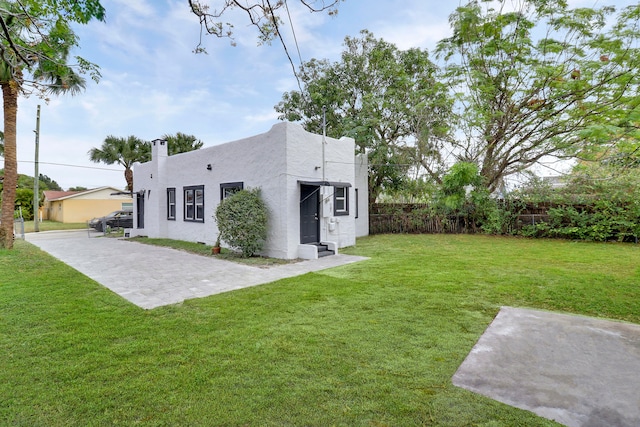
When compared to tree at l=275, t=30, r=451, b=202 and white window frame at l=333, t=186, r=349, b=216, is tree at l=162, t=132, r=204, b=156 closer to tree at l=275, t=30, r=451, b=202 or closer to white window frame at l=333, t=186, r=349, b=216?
tree at l=275, t=30, r=451, b=202

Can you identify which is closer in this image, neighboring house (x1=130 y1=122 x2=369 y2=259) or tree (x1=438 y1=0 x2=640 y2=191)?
neighboring house (x1=130 y1=122 x2=369 y2=259)

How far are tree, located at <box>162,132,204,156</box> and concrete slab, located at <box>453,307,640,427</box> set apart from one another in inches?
853

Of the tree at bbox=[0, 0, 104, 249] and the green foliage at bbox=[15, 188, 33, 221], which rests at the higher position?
the tree at bbox=[0, 0, 104, 249]

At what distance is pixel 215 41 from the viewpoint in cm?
376

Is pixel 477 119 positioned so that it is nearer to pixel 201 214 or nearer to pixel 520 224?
pixel 520 224

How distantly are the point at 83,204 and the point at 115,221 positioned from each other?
12.7 meters

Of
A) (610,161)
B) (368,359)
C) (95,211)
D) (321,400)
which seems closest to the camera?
(321,400)

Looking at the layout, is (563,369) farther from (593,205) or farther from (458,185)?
(593,205)

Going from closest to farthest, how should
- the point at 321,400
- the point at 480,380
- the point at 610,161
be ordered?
the point at 321,400 → the point at 480,380 → the point at 610,161

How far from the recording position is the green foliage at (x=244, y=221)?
853 cm

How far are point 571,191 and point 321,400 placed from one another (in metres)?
13.0

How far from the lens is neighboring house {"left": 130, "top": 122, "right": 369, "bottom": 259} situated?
874cm

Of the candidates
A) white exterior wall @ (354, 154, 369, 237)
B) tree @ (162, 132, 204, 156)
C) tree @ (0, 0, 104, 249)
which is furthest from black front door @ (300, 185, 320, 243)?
tree @ (162, 132, 204, 156)

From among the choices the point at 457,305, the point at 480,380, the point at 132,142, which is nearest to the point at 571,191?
the point at 457,305
